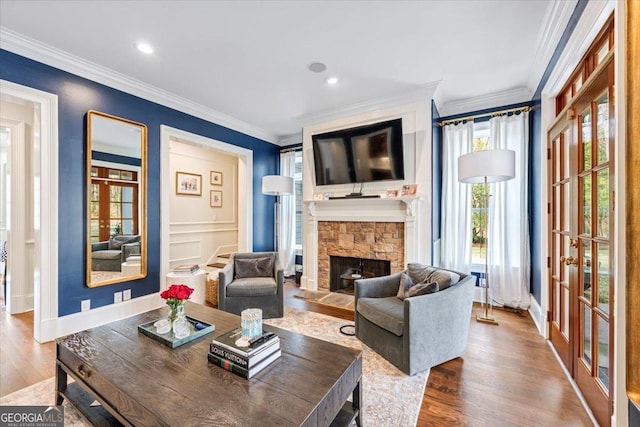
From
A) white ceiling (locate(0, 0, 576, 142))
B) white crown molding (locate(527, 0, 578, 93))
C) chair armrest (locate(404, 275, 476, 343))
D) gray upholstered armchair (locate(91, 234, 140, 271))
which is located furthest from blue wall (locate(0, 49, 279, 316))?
white crown molding (locate(527, 0, 578, 93))

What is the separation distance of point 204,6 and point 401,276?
282cm

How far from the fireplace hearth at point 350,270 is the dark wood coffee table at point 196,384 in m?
2.39

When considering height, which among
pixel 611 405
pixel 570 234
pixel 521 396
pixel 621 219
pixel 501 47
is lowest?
pixel 521 396

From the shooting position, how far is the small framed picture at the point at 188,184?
5.05 meters

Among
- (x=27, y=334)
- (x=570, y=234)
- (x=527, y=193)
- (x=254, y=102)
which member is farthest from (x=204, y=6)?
(x=527, y=193)

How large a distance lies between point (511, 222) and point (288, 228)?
139 inches

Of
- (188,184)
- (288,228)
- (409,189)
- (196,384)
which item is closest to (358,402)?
(196,384)

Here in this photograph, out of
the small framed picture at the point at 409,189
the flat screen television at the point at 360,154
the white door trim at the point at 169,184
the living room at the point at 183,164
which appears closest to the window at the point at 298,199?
the living room at the point at 183,164

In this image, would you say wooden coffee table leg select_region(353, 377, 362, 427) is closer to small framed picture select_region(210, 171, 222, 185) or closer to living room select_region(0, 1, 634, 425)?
living room select_region(0, 1, 634, 425)

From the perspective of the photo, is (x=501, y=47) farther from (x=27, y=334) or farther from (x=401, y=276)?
(x=27, y=334)

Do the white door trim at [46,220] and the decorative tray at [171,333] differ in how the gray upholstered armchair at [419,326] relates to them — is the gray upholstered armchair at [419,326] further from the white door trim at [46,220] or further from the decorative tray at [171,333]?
the white door trim at [46,220]

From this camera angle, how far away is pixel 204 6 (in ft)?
6.77

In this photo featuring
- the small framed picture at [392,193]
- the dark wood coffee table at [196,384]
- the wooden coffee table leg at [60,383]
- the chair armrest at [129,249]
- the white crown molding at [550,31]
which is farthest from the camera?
the small framed picture at [392,193]

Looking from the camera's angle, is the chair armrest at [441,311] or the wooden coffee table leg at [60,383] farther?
the chair armrest at [441,311]
